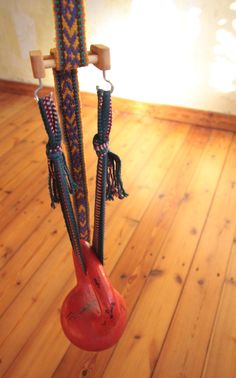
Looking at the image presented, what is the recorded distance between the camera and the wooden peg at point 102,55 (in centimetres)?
75

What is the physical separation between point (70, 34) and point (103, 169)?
0.32 m

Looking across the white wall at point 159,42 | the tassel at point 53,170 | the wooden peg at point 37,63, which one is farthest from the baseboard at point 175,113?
the wooden peg at point 37,63

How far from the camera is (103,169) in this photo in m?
0.85

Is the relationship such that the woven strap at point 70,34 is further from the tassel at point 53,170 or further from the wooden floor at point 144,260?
the wooden floor at point 144,260

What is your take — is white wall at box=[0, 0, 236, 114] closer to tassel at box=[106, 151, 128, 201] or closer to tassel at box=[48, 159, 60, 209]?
tassel at box=[106, 151, 128, 201]

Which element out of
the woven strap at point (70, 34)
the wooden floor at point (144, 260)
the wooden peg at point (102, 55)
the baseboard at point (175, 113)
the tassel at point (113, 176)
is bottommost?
the wooden floor at point (144, 260)

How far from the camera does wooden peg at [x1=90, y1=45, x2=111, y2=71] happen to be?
746mm

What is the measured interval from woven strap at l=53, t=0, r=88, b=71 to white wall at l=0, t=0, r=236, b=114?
4.83 feet

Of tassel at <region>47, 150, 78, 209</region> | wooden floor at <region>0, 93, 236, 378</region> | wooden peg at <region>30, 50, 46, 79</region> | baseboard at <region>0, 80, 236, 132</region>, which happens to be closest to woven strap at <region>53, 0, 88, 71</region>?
wooden peg at <region>30, 50, 46, 79</region>

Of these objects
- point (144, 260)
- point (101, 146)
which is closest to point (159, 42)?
point (144, 260)

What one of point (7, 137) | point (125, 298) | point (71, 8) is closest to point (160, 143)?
point (7, 137)

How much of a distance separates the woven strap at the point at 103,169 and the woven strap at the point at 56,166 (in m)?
0.07

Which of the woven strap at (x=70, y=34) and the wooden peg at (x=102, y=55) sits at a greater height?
the woven strap at (x=70, y=34)

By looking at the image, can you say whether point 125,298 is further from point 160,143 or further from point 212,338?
point 160,143
